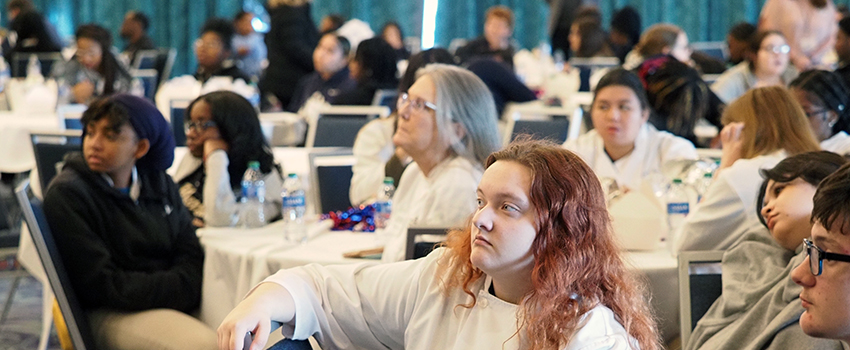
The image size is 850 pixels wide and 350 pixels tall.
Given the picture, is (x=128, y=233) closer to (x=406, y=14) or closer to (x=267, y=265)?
(x=267, y=265)

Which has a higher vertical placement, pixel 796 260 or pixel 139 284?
pixel 796 260

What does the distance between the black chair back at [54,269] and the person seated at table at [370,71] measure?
3596mm

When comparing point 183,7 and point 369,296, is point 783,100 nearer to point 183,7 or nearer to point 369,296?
point 369,296

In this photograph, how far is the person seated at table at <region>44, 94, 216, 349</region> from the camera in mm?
2428

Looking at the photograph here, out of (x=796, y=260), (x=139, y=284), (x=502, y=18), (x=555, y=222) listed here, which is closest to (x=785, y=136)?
(x=796, y=260)

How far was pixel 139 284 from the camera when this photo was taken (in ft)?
8.13

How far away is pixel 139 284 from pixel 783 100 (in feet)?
6.52

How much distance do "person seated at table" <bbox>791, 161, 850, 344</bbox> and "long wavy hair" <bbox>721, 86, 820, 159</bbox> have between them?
137 cm

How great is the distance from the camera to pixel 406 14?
12.4 m

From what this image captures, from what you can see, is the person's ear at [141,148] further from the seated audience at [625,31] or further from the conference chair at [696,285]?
the seated audience at [625,31]

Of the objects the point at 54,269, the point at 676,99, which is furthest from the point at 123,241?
the point at 676,99

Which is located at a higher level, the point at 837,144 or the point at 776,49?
the point at 776,49

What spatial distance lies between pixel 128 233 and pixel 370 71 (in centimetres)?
357

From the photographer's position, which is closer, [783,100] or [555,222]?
[555,222]
